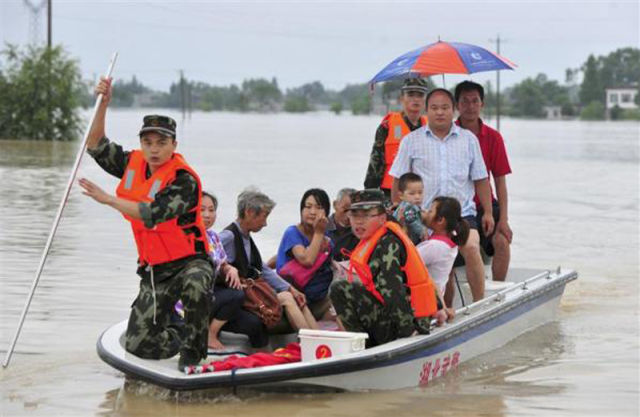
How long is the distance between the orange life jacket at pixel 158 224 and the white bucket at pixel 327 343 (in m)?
0.82

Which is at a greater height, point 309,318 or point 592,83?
point 592,83

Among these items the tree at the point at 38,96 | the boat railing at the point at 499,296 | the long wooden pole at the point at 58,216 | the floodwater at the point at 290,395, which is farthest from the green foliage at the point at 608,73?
the long wooden pole at the point at 58,216

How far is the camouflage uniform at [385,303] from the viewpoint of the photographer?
775 cm

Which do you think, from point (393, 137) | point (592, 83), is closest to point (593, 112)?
point (592, 83)

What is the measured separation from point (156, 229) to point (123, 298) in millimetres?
4207

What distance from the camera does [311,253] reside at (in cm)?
875

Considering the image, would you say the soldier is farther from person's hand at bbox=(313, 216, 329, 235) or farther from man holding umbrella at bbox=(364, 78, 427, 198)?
man holding umbrella at bbox=(364, 78, 427, 198)

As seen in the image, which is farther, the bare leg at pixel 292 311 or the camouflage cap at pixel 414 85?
the camouflage cap at pixel 414 85

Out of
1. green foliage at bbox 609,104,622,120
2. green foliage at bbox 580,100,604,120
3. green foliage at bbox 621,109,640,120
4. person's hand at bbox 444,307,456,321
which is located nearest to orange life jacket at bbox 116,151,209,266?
person's hand at bbox 444,307,456,321

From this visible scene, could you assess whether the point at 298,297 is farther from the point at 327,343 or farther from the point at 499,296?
the point at 499,296

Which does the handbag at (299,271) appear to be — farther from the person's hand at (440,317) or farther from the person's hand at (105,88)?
the person's hand at (105,88)

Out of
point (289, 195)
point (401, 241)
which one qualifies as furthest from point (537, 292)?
point (289, 195)

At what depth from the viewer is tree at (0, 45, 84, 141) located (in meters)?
43.4

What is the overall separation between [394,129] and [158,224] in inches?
120
